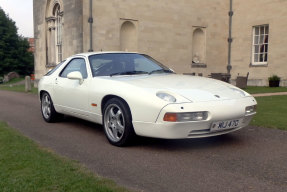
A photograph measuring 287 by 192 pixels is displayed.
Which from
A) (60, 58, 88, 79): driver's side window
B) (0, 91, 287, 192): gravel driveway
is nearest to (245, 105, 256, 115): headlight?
(0, 91, 287, 192): gravel driveway

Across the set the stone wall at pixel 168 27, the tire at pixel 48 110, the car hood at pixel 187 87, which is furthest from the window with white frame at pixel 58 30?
the car hood at pixel 187 87

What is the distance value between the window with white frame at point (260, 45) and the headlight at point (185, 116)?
16.5 meters

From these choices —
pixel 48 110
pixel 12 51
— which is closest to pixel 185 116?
pixel 48 110

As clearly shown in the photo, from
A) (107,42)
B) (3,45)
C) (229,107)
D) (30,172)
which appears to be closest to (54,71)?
(30,172)

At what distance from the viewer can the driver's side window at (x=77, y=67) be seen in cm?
569

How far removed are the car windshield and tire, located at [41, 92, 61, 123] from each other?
161cm

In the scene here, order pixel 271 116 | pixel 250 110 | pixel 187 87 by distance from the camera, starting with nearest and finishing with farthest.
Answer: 1. pixel 187 87
2. pixel 250 110
3. pixel 271 116

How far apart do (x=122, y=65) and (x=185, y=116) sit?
6.60 ft

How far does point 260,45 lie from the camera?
19328 millimetres

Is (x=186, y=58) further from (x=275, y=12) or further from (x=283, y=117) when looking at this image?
(x=283, y=117)

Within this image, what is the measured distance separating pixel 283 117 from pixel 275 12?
13236 millimetres

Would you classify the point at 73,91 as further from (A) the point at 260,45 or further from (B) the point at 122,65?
(A) the point at 260,45

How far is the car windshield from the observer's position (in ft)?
17.7

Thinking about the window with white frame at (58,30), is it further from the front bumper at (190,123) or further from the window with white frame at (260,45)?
the front bumper at (190,123)
